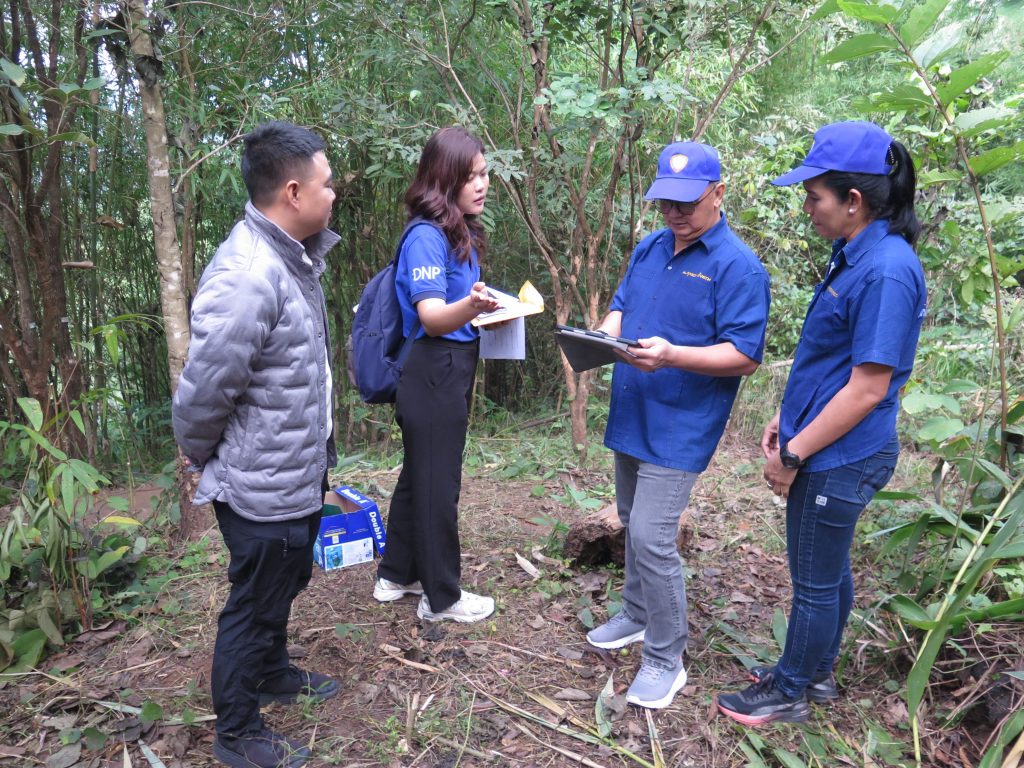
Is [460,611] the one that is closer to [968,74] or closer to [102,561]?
[102,561]

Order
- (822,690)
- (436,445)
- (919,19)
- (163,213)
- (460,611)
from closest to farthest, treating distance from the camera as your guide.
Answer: (919,19) < (822,690) < (436,445) < (460,611) < (163,213)

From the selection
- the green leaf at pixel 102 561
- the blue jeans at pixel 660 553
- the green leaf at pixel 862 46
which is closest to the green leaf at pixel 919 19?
the green leaf at pixel 862 46

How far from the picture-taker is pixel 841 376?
188 centimetres

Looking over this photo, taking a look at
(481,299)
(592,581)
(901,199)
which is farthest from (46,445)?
(901,199)

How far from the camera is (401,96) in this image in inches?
182

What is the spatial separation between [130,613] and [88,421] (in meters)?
2.91

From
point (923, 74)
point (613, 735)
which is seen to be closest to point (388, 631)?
point (613, 735)

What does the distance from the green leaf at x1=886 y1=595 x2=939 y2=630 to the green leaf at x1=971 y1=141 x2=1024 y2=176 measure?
1315 millimetres

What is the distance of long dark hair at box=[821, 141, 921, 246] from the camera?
180 cm

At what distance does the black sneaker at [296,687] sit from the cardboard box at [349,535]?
0.80 metres

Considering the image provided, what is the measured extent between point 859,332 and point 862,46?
32.8 inches

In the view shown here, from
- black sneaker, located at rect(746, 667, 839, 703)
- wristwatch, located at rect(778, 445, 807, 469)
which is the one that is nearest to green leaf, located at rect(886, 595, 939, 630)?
black sneaker, located at rect(746, 667, 839, 703)

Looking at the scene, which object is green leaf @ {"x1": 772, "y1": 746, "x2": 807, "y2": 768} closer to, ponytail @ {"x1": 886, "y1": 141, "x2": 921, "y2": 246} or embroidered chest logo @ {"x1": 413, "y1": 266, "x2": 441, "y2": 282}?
ponytail @ {"x1": 886, "y1": 141, "x2": 921, "y2": 246}

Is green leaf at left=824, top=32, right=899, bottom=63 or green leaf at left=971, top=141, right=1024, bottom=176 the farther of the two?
green leaf at left=971, top=141, right=1024, bottom=176
